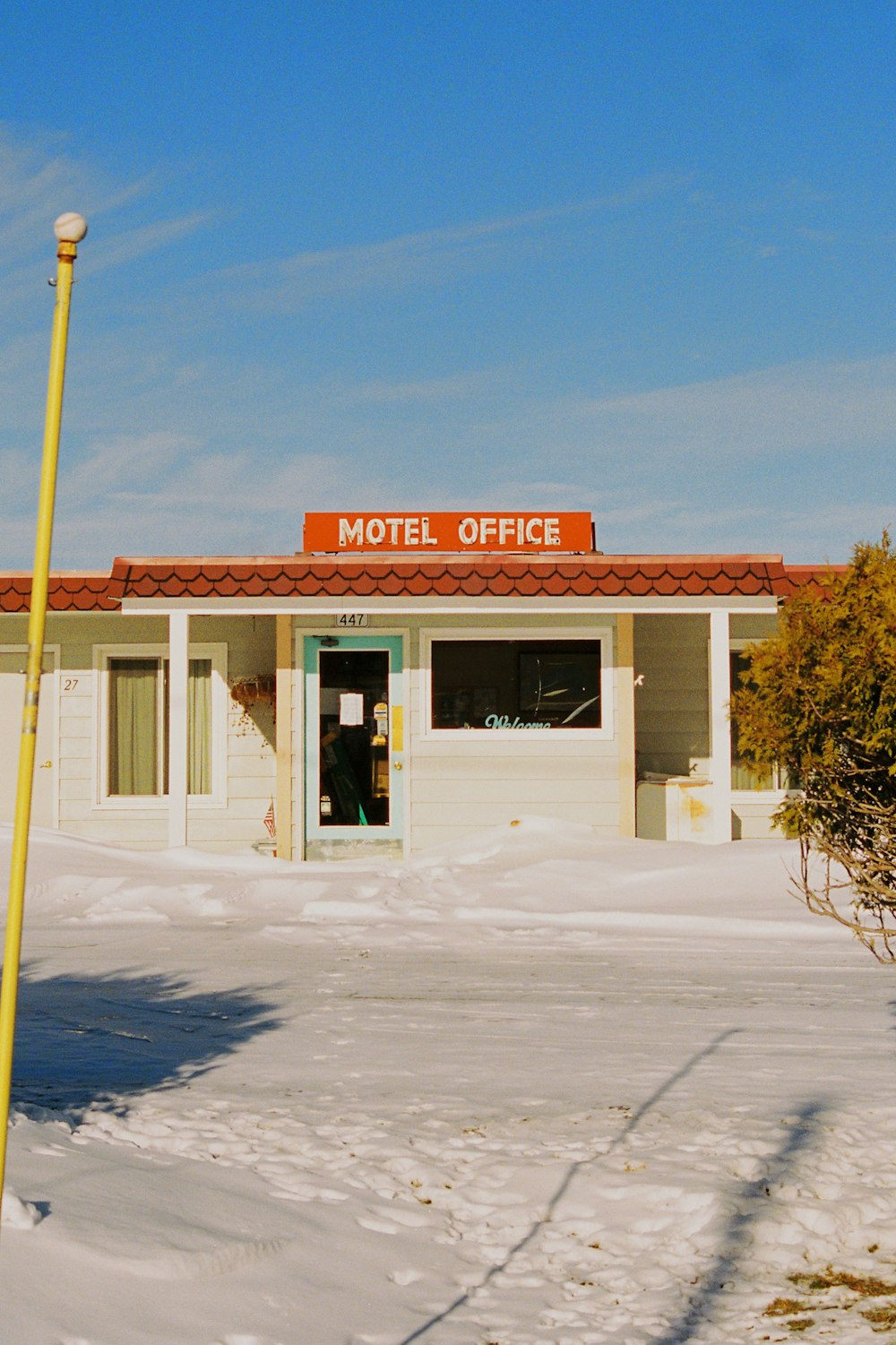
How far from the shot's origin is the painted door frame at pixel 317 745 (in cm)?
1497

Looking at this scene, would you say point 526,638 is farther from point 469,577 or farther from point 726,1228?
point 726,1228

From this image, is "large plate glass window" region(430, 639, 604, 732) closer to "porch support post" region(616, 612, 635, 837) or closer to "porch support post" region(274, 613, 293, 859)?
"porch support post" region(616, 612, 635, 837)

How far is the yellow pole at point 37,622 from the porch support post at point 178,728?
1042 cm

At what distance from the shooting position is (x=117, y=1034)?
25.6 feet

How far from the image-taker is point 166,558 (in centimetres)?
1415

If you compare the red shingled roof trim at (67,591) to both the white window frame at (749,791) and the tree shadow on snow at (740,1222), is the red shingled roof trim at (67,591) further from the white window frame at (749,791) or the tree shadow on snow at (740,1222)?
the tree shadow on snow at (740,1222)

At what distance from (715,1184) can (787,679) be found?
1.98 m

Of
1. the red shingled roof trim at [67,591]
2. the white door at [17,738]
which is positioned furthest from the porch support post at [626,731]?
the white door at [17,738]

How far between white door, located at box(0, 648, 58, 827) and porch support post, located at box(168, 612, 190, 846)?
7.62 ft

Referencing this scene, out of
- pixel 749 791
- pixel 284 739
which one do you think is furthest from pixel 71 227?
pixel 749 791

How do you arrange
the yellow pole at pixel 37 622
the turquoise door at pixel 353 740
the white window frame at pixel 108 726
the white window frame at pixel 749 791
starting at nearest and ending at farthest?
the yellow pole at pixel 37 622 < the turquoise door at pixel 353 740 < the white window frame at pixel 749 791 < the white window frame at pixel 108 726

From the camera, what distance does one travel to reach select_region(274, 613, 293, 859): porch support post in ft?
48.9

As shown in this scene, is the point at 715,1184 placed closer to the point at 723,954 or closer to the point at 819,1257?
the point at 819,1257

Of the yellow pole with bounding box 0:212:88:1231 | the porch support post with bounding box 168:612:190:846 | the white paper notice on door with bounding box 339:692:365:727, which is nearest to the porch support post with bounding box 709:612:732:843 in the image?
the white paper notice on door with bounding box 339:692:365:727
